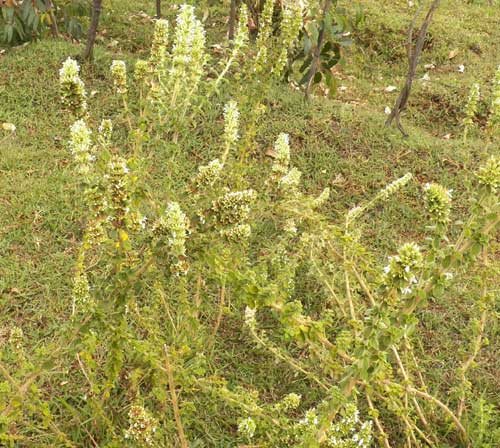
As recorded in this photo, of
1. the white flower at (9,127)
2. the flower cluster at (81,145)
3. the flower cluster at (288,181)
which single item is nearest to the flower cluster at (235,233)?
the flower cluster at (81,145)

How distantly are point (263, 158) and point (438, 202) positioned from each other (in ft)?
6.57

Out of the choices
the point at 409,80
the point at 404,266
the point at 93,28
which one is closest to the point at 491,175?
the point at 404,266

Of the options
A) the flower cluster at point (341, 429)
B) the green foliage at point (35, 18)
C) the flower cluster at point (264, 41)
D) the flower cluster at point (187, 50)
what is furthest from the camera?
the green foliage at point (35, 18)

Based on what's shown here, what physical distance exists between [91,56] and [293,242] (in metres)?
1.95

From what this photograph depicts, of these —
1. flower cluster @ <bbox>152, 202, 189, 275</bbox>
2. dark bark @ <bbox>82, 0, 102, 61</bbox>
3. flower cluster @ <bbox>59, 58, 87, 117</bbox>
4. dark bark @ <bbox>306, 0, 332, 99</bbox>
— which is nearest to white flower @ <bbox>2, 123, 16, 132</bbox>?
dark bark @ <bbox>82, 0, 102, 61</bbox>

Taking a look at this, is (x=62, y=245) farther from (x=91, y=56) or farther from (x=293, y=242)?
(x=91, y=56)

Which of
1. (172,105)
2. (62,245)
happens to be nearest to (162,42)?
(172,105)

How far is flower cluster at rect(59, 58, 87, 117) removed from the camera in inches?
57.5

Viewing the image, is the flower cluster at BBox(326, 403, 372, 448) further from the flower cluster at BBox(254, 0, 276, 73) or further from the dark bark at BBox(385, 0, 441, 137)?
the dark bark at BBox(385, 0, 441, 137)

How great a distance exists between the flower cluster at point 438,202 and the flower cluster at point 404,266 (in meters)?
0.16

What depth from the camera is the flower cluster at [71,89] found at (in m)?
1.46

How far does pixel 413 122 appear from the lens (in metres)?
4.41

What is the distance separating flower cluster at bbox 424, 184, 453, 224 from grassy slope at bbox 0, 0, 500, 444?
0.55 m

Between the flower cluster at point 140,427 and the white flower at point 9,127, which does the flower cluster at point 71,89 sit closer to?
the flower cluster at point 140,427
